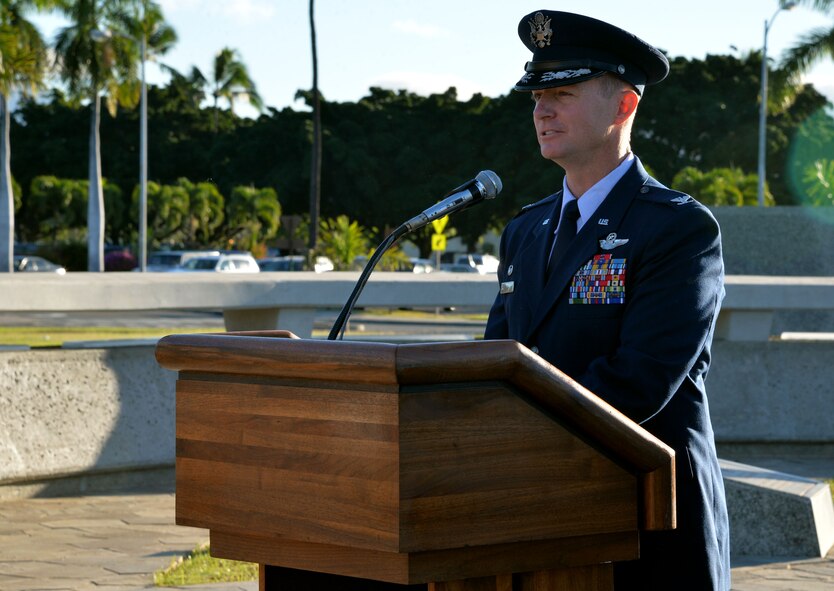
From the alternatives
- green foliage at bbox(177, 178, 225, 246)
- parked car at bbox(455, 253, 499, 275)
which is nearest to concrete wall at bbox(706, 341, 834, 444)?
parked car at bbox(455, 253, 499, 275)

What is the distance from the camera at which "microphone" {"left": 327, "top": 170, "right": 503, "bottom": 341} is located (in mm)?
2410

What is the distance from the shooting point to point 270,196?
56875 mm

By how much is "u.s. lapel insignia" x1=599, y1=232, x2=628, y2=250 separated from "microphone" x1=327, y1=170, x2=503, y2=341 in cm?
24

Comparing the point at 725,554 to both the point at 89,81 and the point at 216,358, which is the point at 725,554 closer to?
the point at 216,358

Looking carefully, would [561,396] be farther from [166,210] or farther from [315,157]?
[166,210]

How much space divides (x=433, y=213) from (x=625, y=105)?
1.41 feet

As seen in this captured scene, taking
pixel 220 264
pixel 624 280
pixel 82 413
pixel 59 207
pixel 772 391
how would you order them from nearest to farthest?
pixel 624 280 → pixel 82 413 → pixel 772 391 → pixel 220 264 → pixel 59 207

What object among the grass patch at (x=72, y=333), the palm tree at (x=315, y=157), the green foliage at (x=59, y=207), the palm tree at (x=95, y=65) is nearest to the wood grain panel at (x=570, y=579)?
the grass patch at (x=72, y=333)

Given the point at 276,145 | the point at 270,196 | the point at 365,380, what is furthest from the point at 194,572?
the point at 276,145

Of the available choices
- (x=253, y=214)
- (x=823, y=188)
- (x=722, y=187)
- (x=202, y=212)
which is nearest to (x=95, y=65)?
(x=253, y=214)

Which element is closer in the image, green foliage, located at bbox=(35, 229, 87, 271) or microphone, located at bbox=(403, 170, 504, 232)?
microphone, located at bbox=(403, 170, 504, 232)

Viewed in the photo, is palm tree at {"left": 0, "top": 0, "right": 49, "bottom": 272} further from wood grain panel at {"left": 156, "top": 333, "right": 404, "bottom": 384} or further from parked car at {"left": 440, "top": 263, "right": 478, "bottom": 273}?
wood grain panel at {"left": 156, "top": 333, "right": 404, "bottom": 384}

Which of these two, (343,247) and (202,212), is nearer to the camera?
(343,247)

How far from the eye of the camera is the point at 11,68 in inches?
1346
